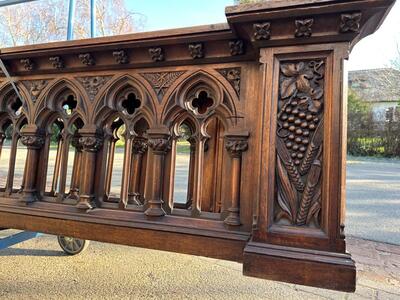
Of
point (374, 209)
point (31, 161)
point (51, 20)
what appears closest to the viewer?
point (31, 161)

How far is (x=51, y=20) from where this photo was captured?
3.88 metres

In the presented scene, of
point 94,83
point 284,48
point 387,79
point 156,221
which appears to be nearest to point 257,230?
point 156,221

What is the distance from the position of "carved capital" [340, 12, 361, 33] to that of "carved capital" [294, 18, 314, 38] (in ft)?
0.21

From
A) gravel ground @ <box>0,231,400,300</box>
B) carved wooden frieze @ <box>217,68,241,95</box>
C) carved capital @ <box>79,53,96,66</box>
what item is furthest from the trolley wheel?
carved wooden frieze @ <box>217,68,241,95</box>

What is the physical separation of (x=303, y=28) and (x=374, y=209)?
3.26 meters

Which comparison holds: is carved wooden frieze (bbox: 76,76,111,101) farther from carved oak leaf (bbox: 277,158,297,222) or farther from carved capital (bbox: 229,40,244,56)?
carved oak leaf (bbox: 277,158,297,222)

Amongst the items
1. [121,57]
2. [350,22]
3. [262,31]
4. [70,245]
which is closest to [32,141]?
[121,57]

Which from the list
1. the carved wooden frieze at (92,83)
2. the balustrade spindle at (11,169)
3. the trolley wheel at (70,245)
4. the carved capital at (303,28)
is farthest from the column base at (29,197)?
the trolley wheel at (70,245)

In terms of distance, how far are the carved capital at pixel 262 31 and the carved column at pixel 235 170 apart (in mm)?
244

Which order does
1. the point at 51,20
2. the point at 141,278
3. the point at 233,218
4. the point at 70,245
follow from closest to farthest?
the point at 233,218 < the point at 141,278 < the point at 70,245 < the point at 51,20

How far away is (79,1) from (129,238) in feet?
9.82

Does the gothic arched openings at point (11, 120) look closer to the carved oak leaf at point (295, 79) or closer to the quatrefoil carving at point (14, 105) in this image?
the quatrefoil carving at point (14, 105)

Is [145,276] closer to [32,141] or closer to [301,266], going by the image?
[32,141]

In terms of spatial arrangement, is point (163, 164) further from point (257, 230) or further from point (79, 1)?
point (79, 1)
